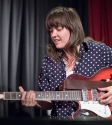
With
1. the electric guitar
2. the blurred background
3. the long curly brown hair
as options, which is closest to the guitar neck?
the electric guitar

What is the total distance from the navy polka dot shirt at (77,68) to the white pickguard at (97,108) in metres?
0.11

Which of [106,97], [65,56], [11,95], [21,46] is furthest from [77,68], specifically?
[21,46]

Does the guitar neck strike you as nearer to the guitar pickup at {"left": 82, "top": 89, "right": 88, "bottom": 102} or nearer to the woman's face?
the guitar pickup at {"left": 82, "top": 89, "right": 88, "bottom": 102}

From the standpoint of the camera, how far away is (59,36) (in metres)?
1.38

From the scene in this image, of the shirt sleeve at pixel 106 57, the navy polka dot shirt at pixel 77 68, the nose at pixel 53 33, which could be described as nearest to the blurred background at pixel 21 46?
the navy polka dot shirt at pixel 77 68

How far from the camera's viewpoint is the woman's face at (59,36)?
4.50 feet

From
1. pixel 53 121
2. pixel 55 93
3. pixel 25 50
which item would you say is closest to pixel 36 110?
pixel 25 50

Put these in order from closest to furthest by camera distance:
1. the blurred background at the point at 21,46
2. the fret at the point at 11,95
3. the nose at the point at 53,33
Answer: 1. the fret at the point at 11,95
2. the nose at the point at 53,33
3. the blurred background at the point at 21,46

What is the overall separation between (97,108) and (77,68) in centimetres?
25

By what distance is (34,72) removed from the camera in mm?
2018

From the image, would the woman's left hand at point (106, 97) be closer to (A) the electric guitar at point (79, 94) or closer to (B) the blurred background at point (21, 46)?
(A) the electric guitar at point (79, 94)

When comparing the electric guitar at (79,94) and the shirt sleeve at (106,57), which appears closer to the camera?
the electric guitar at (79,94)

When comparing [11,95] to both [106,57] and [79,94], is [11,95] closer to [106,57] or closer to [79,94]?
[79,94]

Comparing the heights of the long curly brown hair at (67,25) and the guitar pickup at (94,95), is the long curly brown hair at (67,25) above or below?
above
